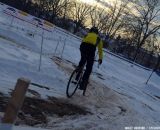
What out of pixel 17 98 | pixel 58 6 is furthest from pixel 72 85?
pixel 58 6

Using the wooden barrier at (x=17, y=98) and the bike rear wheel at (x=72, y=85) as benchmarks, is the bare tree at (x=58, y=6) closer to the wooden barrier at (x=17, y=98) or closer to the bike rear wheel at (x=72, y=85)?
the bike rear wheel at (x=72, y=85)

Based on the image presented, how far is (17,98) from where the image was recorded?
14.7ft

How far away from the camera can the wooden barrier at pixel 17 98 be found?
14.6ft

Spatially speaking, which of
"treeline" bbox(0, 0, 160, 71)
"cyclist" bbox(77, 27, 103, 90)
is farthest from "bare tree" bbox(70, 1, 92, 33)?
"cyclist" bbox(77, 27, 103, 90)

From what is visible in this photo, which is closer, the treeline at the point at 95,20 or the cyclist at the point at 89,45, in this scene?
the cyclist at the point at 89,45

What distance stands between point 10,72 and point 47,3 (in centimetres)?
9487

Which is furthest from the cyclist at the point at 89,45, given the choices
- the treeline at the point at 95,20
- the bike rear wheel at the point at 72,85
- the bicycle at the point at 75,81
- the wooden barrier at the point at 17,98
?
the treeline at the point at 95,20

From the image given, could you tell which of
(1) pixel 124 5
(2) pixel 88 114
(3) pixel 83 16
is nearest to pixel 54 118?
(2) pixel 88 114

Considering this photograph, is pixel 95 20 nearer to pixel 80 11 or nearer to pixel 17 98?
pixel 80 11

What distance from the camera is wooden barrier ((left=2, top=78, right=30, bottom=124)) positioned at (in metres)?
4.44

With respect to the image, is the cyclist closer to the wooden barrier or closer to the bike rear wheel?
the bike rear wheel

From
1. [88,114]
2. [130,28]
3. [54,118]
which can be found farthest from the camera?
[130,28]

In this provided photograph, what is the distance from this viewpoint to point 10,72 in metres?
12.5

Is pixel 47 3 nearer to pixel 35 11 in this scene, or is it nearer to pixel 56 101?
pixel 35 11
